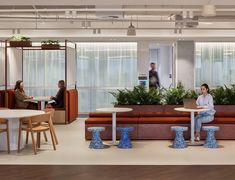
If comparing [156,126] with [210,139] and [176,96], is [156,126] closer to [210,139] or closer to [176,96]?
[210,139]

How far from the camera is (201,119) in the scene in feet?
28.4

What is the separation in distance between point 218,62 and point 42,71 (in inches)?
238

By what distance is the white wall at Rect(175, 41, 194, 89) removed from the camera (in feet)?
46.5

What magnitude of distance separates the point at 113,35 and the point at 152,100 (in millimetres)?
3914

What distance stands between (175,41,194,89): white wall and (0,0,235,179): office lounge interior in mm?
33

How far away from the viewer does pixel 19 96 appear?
1134cm

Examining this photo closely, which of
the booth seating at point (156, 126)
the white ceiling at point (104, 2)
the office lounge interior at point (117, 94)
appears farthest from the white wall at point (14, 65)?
the booth seating at point (156, 126)

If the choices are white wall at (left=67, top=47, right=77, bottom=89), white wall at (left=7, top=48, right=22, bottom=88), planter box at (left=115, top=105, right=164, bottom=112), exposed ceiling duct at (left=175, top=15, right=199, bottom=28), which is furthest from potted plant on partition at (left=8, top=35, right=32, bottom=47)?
exposed ceiling duct at (left=175, top=15, right=199, bottom=28)

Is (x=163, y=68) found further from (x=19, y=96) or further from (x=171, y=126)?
(x=171, y=126)

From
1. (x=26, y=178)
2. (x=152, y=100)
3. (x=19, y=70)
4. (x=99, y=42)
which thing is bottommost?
(x=26, y=178)

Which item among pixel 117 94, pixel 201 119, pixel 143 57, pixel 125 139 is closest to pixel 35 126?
pixel 125 139

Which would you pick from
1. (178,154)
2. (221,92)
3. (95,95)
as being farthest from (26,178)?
(95,95)

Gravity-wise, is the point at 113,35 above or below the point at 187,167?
above

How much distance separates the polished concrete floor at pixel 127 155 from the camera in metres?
6.88
